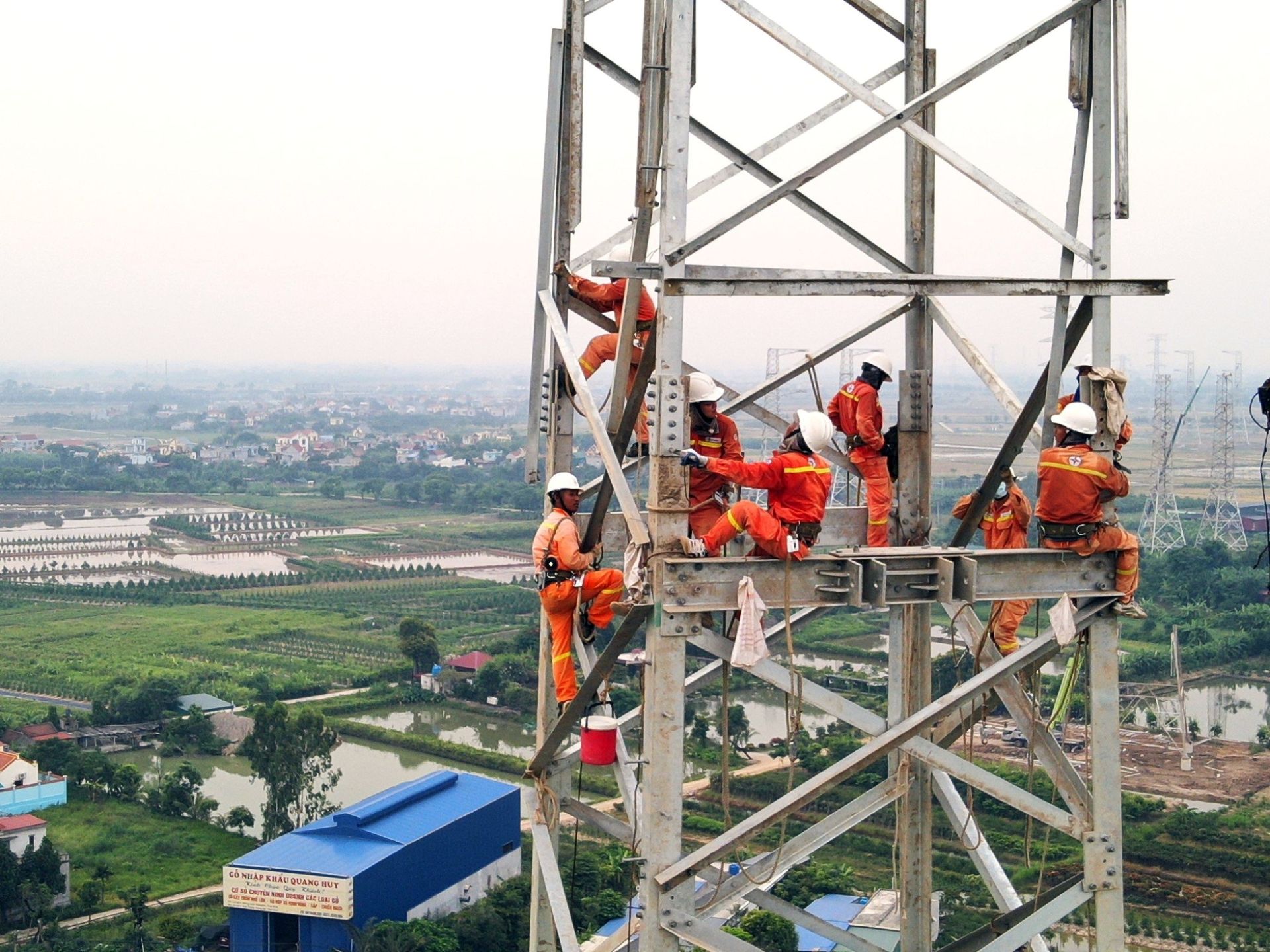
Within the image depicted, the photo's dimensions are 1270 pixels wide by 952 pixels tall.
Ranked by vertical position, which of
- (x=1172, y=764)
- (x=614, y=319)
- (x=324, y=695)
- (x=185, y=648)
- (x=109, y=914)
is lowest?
(x=109, y=914)

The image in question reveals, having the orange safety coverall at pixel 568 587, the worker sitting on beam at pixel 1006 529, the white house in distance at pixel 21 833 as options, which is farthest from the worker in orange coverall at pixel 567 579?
the white house in distance at pixel 21 833

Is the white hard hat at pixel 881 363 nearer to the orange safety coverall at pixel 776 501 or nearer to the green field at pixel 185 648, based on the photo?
the orange safety coverall at pixel 776 501

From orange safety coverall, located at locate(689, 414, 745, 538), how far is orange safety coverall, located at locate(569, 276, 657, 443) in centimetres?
A: 36

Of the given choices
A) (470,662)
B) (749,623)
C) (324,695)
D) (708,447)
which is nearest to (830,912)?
(708,447)

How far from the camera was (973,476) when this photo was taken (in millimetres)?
112625

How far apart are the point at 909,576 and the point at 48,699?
173 ft

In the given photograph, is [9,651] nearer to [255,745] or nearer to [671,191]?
[255,745]

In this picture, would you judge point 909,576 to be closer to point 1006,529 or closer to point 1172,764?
point 1006,529

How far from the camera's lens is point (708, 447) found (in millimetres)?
7941

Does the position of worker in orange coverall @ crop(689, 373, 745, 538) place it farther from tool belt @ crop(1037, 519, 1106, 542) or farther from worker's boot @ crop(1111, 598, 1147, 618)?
worker's boot @ crop(1111, 598, 1147, 618)

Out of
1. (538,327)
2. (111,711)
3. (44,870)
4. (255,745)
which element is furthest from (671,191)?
(111,711)

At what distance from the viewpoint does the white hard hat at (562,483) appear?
Result: 8.27m

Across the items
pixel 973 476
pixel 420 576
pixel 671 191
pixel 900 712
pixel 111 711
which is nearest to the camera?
pixel 671 191

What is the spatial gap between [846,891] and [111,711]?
28.1 m
